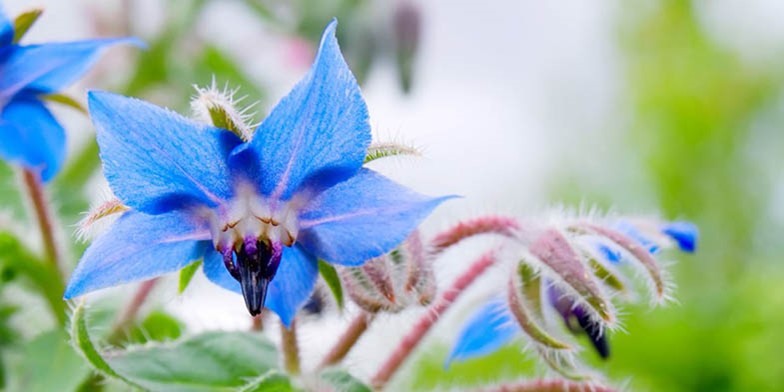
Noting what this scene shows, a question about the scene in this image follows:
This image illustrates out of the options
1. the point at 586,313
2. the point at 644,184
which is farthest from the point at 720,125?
the point at 586,313

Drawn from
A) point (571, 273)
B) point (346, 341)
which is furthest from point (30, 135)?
point (571, 273)

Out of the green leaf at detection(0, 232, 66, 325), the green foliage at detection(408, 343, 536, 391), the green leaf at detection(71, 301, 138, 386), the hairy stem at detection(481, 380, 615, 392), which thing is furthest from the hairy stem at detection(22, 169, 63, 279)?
the green foliage at detection(408, 343, 536, 391)

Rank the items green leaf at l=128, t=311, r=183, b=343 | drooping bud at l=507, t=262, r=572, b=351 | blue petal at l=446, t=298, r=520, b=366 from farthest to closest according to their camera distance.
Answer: green leaf at l=128, t=311, r=183, b=343 → blue petal at l=446, t=298, r=520, b=366 → drooping bud at l=507, t=262, r=572, b=351

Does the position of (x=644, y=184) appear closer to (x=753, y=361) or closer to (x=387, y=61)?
(x=753, y=361)

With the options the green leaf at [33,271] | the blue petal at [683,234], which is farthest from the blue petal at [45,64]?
the blue petal at [683,234]

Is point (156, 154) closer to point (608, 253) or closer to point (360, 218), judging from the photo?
point (360, 218)

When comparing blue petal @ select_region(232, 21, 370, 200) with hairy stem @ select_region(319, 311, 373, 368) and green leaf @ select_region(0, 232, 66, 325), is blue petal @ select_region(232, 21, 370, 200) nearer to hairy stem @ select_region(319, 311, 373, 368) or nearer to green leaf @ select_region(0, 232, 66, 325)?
hairy stem @ select_region(319, 311, 373, 368)
